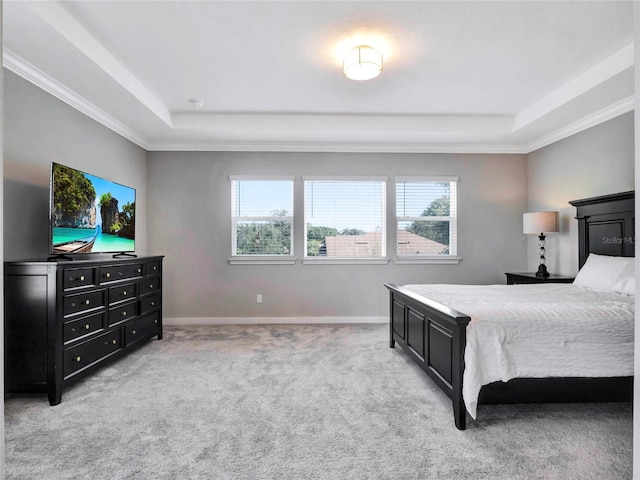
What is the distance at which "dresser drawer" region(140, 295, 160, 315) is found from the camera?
13.1 feet

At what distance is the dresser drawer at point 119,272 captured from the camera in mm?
3306

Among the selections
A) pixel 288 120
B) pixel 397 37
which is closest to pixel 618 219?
pixel 397 37

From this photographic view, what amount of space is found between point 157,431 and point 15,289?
1478 mm

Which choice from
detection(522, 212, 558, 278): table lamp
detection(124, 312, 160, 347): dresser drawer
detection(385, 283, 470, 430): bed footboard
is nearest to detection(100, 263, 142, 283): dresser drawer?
detection(124, 312, 160, 347): dresser drawer

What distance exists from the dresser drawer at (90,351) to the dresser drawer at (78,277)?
18.4 inches

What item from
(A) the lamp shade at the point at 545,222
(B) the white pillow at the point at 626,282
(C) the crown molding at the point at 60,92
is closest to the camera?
(C) the crown molding at the point at 60,92

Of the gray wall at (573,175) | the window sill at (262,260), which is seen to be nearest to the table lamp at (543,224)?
the gray wall at (573,175)

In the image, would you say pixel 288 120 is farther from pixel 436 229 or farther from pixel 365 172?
pixel 436 229

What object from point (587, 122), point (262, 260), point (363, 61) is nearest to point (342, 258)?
point (262, 260)

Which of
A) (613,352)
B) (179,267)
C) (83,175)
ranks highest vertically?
(83,175)

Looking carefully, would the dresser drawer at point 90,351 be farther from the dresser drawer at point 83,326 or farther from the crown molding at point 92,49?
the crown molding at point 92,49

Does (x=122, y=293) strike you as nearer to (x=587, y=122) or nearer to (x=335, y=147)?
(x=335, y=147)

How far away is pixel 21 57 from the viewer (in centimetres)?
279

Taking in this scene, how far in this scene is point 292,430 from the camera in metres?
2.31
